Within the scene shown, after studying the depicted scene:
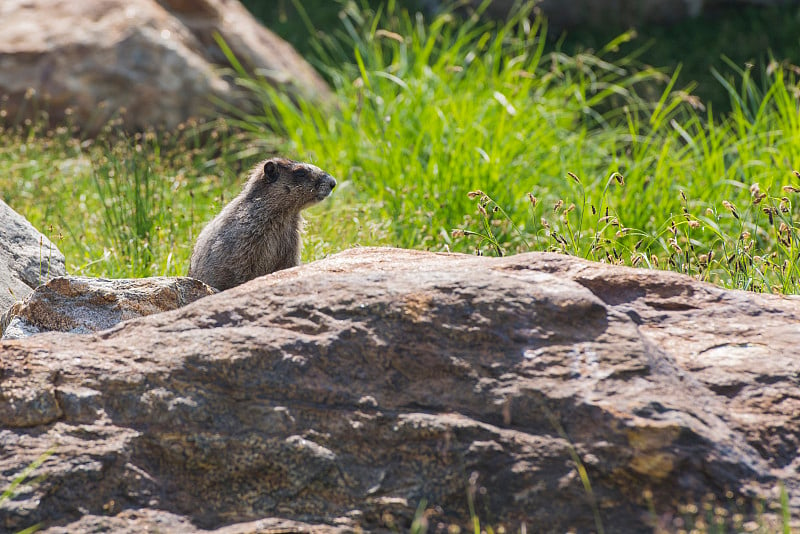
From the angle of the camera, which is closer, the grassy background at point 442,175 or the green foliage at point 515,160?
the grassy background at point 442,175

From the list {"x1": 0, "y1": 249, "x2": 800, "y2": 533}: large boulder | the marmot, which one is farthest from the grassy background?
{"x1": 0, "y1": 249, "x2": 800, "y2": 533}: large boulder

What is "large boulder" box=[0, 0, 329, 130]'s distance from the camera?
30.8ft

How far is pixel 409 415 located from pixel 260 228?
267 centimetres

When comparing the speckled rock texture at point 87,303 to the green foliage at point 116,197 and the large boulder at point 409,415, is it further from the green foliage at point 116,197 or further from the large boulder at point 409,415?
the green foliage at point 116,197

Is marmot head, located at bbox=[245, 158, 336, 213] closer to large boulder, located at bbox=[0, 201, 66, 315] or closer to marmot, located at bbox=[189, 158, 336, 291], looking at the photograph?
marmot, located at bbox=[189, 158, 336, 291]

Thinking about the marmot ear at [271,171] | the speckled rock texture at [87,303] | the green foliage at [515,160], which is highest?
the marmot ear at [271,171]

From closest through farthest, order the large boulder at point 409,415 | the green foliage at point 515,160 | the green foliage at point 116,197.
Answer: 1. the large boulder at point 409,415
2. the green foliage at point 116,197
3. the green foliage at point 515,160

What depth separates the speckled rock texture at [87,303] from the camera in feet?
A: 13.6

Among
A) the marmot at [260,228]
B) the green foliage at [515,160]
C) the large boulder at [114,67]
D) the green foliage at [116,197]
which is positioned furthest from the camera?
the large boulder at [114,67]

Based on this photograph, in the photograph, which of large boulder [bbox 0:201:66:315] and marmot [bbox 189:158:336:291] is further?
marmot [bbox 189:158:336:291]

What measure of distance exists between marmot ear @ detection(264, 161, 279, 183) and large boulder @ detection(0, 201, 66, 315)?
125cm

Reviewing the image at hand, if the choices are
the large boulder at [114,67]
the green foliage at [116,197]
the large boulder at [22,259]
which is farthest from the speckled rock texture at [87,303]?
the large boulder at [114,67]

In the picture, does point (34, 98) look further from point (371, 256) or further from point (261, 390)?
point (261, 390)

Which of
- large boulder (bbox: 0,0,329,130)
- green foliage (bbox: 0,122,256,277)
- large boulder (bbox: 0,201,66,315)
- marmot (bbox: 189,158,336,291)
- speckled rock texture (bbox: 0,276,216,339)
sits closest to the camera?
speckled rock texture (bbox: 0,276,216,339)
